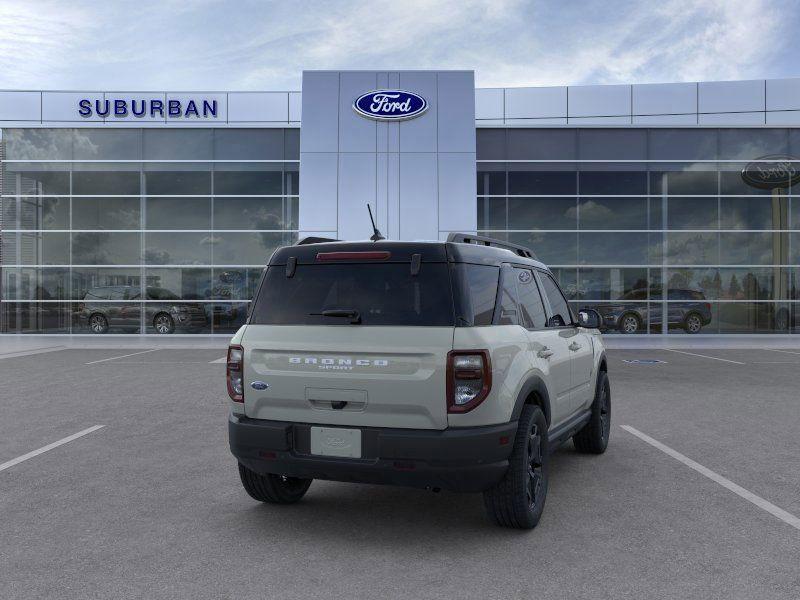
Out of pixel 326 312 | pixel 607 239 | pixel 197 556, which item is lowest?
pixel 197 556

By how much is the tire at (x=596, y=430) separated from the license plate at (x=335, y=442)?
114 inches

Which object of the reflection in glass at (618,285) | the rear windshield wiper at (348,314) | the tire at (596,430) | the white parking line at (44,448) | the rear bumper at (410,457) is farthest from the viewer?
the reflection in glass at (618,285)

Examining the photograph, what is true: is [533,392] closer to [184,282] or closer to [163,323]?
[184,282]

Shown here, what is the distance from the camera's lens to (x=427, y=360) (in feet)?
12.5

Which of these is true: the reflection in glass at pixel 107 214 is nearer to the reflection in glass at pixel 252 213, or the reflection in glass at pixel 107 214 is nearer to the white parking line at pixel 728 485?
the reflection in glass at pixel 252 213

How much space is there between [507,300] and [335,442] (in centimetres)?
147

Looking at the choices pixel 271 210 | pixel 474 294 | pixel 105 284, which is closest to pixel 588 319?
pixel 474 294

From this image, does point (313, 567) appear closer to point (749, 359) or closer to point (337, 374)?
point (337, 374)

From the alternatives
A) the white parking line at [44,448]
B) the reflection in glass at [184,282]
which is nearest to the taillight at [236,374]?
the white parking line at [44,448]

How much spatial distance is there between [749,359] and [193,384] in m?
12.5

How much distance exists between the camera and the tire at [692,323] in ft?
77.0

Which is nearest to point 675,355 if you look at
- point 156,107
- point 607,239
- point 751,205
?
point 607,239

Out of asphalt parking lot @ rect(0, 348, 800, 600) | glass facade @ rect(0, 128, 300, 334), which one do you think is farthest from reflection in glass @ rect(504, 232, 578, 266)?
asphalt parking lot @ rect(0, 348, 800, 600)

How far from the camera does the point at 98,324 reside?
23.5 meters
